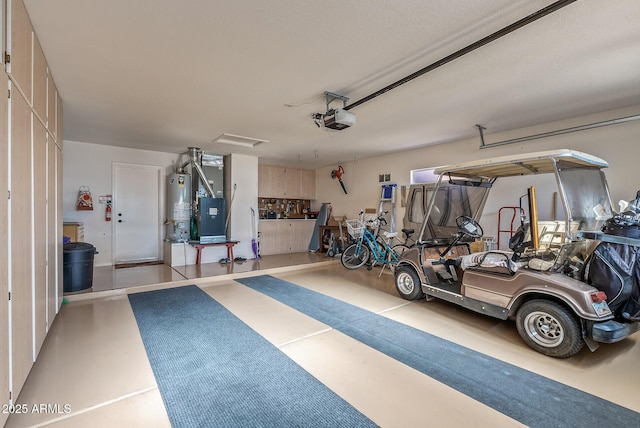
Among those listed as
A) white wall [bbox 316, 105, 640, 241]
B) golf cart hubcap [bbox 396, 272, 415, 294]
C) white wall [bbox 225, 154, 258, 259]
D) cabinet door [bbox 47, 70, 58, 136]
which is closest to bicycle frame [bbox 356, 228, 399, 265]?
white wall [bbox 316, 105, 640, 241]

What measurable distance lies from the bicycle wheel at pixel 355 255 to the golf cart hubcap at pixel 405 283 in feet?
5.08

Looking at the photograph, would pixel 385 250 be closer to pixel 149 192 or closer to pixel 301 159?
pixel 301 159

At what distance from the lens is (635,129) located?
352cm

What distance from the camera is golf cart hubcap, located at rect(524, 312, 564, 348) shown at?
247 centimetres

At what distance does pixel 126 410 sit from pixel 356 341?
1829 millimetres

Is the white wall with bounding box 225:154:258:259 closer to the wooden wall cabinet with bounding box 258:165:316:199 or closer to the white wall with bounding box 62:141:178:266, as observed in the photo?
the wooden wall cabinet with bounding box 258:165:316:199

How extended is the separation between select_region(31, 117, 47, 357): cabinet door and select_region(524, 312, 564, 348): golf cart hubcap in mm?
4155

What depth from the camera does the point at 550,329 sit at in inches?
99.3

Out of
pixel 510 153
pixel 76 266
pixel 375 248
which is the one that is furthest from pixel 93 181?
pixel 510 153

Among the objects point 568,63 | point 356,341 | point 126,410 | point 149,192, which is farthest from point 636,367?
point 149,192

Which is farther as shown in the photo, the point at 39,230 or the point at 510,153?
the point at 510,153

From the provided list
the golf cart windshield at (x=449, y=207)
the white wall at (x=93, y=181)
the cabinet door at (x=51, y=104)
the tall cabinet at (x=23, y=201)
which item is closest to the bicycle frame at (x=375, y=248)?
the golf cart windshield at (x=449, y=207)

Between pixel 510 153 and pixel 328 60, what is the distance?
3701 millimetres

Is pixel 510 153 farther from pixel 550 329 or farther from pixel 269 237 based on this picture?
pixel 269 237
